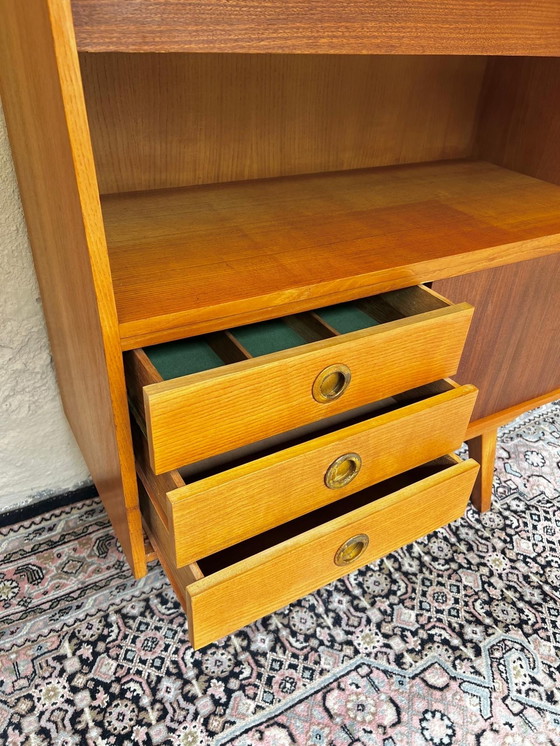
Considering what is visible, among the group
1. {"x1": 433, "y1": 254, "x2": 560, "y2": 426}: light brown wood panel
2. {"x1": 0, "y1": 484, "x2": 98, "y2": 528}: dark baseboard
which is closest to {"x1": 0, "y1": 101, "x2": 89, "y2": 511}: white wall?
{"x1": 0, "y1": 484, "x2": 98, "y2": 528}: dark baseboard

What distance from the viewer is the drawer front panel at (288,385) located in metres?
0.47

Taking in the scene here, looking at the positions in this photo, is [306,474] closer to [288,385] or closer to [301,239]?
[288,385]

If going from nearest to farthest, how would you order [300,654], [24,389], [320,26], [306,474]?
[320,26], [306,474], [300,654], [24,389]

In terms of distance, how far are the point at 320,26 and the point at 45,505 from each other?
826mm

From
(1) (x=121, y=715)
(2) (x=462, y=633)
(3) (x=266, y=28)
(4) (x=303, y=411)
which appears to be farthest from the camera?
(2) (x=462, y=633)

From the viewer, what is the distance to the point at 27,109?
20.5 inches

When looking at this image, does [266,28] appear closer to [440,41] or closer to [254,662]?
[440,41]

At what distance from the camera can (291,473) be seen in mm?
542

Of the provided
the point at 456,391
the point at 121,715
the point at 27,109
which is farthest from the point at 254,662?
the point at 27,109

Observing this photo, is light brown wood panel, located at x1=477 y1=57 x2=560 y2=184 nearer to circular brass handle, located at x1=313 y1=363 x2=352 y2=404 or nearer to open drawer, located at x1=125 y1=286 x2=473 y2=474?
open drawer, located at x1=125 y1=286 x2=473 y2=474

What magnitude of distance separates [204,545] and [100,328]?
0.22 metres

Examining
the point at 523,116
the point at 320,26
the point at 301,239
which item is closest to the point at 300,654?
the point at 301,239

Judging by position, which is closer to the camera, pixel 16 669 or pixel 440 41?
pixel 440 41

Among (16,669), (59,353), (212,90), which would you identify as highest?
(212,90)
